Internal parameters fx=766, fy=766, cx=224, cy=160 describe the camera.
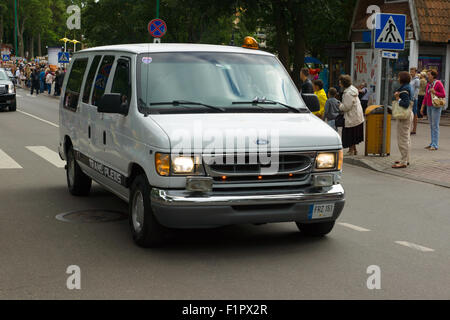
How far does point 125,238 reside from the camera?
7.43 meters

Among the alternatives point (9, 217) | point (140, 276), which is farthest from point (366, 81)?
point (140, 276)

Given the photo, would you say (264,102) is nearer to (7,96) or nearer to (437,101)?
(437,101)

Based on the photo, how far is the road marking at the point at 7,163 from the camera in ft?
43.2

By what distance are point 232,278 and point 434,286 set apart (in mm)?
1538

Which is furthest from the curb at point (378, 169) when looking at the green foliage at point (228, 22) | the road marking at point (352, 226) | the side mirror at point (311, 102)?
the green foliage at point (228, 22)

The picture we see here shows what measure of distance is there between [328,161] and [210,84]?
141cm

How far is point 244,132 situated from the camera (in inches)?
260

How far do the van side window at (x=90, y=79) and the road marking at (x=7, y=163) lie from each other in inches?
178

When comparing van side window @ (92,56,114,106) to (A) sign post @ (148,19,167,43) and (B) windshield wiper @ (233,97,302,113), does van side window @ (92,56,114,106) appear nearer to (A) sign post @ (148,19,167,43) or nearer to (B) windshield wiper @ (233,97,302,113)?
(B) windshield wiper @ (233,97,302,113)

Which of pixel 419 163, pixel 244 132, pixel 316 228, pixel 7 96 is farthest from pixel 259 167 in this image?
pixel 7 96

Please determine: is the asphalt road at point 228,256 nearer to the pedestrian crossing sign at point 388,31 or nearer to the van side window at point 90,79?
the van side window at point 90,79

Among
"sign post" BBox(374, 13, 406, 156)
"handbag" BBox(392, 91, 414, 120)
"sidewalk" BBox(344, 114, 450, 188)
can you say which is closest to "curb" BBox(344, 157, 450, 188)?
"sidewalk" BBox(344, 114, 450, 188)

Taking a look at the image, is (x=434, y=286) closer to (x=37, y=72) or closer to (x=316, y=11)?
(x=316, y=11)

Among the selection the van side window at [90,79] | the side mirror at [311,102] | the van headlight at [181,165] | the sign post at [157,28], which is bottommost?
the van headlight at [181,165]
